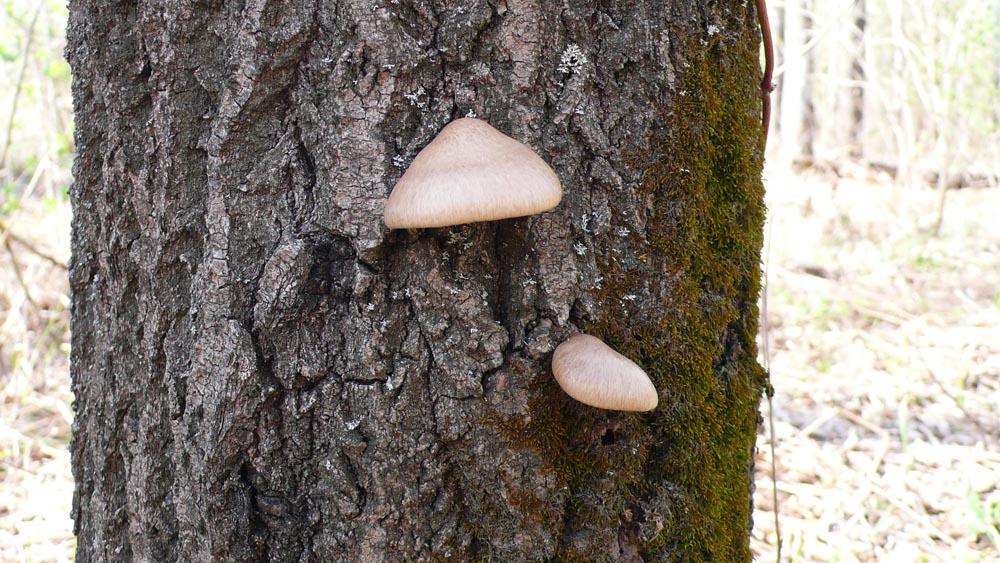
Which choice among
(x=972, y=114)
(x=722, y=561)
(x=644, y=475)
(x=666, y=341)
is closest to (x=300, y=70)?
(x=666, y=341)

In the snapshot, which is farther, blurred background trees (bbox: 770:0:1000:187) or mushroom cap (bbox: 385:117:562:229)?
blurred background trees (bbox: 770:0:1000:187)

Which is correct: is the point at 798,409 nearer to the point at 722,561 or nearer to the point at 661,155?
the point at 722,561

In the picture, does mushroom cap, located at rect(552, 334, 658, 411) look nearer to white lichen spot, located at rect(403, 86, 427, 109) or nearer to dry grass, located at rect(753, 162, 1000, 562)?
white lichen spot, located at rect(403, 86, 427, 109)

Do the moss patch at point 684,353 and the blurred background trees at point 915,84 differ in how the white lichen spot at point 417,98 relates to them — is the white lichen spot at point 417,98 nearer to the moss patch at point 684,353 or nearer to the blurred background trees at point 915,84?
the moss patch at point 684,353

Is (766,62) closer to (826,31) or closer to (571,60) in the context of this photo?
(571,60)

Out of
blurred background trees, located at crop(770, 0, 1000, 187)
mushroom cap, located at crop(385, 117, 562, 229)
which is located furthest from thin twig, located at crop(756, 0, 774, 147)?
blurred background trees, located at crop(770, 0, 1000, 187)

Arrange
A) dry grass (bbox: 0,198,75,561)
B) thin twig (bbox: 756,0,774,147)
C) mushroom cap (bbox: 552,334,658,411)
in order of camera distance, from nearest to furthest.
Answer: mushroom cap (bbox: 552,334,658,411) < thin twig (bbox: 756,0,774,147) < dry grass (bbox: 0,198,75,561)
